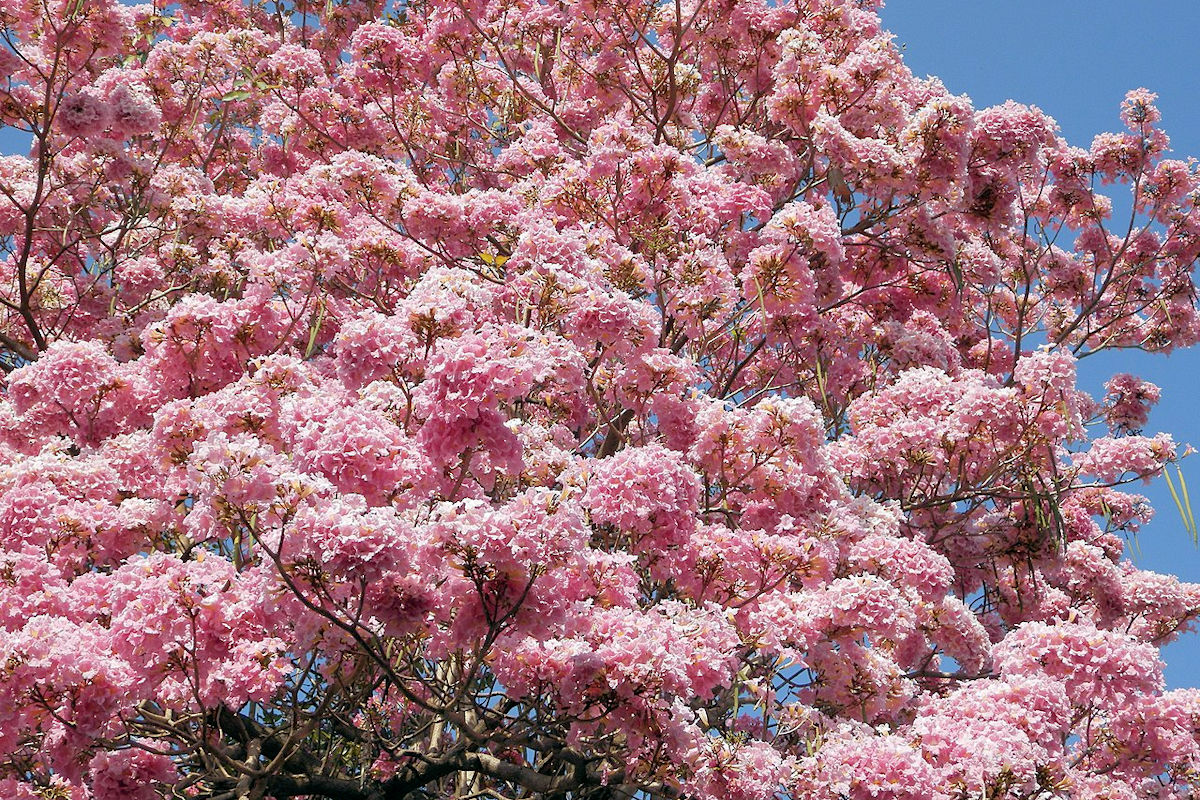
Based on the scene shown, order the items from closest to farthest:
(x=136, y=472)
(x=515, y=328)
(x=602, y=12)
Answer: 1. (x=515, y=328)
2. (x=136, y=472)
3. (x=602, y=12)

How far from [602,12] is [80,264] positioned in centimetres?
511

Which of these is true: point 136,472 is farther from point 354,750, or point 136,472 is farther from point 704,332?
point 704,332

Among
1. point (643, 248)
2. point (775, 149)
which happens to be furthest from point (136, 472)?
point (775, 149)

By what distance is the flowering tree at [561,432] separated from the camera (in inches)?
169

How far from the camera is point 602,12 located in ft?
32.8

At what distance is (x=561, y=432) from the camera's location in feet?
22.3

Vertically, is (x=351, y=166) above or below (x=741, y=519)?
above

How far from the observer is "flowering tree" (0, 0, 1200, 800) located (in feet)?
14.1

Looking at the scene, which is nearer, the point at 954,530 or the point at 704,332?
the point at 704,332

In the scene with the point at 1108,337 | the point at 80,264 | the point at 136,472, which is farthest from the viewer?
the point at 1108,337

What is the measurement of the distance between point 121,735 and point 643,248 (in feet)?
14.3

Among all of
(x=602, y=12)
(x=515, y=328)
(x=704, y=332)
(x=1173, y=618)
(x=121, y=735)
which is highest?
(x=602, y=12)

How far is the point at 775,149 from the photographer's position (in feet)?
27.0

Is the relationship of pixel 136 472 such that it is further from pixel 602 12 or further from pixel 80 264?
pixel 602 12
